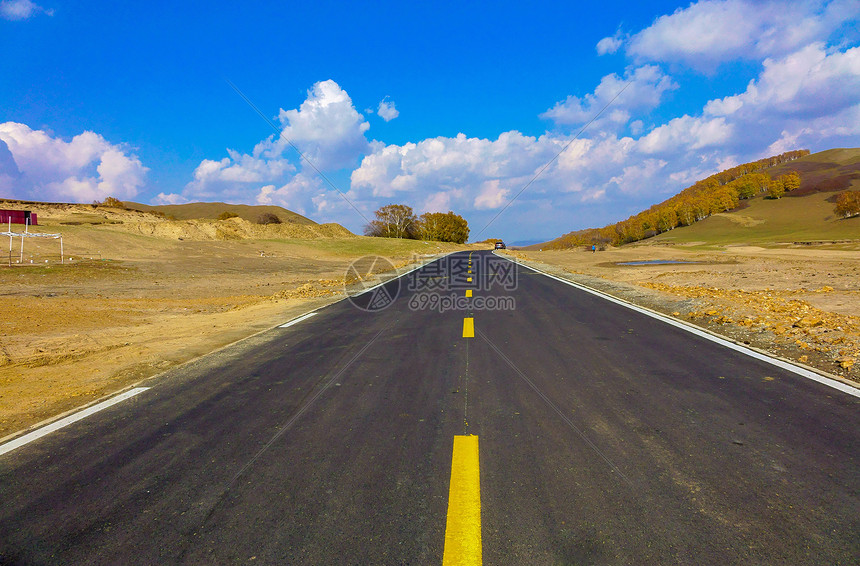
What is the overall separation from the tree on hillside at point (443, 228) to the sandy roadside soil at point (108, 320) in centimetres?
9940

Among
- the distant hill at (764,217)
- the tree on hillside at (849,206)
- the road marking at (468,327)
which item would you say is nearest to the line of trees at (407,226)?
the distant hill at (764,217)

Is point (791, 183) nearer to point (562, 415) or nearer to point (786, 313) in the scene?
point (786, 313)

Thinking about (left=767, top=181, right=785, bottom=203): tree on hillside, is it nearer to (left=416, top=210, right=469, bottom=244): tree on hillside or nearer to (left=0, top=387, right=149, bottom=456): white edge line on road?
(left=416, top=210, right=469, bottom=244): tree on hillside

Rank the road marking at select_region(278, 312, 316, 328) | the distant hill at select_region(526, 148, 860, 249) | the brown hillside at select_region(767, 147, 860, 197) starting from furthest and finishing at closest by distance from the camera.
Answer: the brown hillside at select_region(767, 147, 860, 197) → the distant hill at select_region(526, 148, 860, 249) → the road marking at select_region(278, 312, 316, 328)

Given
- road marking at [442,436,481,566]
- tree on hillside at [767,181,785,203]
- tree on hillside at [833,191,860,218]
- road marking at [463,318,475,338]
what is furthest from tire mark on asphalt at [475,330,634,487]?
tree on hillside at [767,181,785,203]

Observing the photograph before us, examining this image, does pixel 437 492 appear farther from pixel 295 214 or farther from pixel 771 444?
pixel 295 214

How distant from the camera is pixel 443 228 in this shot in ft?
449

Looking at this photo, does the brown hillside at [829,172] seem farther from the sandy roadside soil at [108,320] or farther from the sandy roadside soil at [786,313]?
the sandy roadside soil at [108,320]

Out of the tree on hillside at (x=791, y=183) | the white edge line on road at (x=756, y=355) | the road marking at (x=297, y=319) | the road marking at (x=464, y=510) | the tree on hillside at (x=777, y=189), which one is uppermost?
the tree on hillside at (x=791, y=183)

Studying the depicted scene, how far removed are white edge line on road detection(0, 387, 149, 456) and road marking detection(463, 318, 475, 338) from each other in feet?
18.1

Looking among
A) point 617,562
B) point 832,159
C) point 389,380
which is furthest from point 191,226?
point 832,159

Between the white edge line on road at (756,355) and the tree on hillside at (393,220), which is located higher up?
the tree on hillside at (393,220)

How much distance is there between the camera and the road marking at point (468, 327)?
8.83 meters

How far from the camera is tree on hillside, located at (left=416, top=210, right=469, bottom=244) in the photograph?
129 meters
